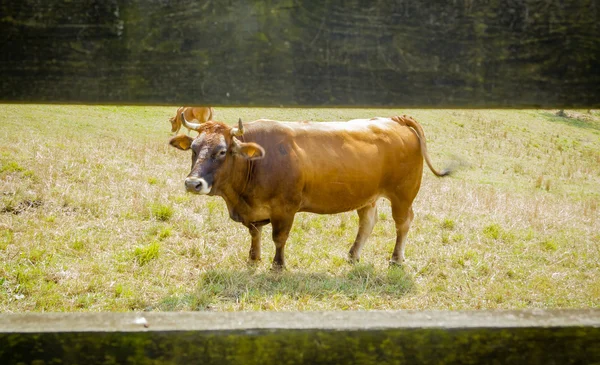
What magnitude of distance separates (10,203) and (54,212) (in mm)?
708

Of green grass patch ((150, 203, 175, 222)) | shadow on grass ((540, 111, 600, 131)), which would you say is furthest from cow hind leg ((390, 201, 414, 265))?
shadow on grass ((540, 111, 600, 131))

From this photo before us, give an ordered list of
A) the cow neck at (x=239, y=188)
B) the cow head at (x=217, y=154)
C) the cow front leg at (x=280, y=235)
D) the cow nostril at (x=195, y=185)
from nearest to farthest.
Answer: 1. the cow nostril at (x=195, y=185)
2. the cow head at (x=217, y=154)
3. the cow neck at (x=239, y=188)
4. the cow front leg at (x=280, y=235)

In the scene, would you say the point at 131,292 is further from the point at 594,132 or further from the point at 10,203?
the point at 594,132

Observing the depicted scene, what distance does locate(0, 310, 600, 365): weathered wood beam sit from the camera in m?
1.26

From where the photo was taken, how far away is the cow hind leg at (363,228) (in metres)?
7.83

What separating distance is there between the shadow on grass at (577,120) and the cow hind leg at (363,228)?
75.5ft

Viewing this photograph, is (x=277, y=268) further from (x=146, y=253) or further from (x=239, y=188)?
(x=146, y=253)

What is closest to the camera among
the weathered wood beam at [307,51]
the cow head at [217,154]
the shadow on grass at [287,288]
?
the weathered wood beam at [307,51]

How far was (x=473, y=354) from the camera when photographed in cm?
132

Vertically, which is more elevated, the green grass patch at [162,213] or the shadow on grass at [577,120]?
the green grass patch at [162,213]

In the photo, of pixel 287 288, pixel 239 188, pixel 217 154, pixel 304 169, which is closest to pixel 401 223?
pixel 304 169

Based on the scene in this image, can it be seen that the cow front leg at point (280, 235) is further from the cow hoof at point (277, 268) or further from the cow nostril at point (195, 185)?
the cow nostril at point (195, 185)

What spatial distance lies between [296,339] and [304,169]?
5.97m

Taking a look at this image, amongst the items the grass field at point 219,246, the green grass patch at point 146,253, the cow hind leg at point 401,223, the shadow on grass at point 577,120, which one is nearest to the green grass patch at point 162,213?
the grass field at point 219,246
